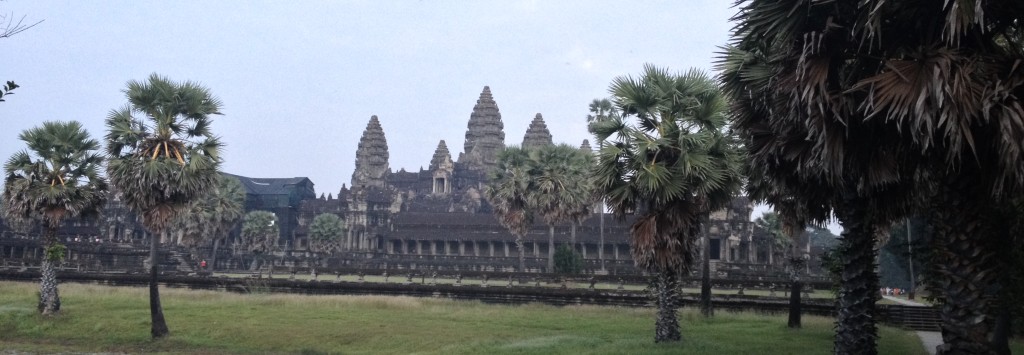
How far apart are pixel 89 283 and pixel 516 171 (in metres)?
21.5

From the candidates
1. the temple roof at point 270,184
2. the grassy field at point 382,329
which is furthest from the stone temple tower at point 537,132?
the grassy field at point 382,329

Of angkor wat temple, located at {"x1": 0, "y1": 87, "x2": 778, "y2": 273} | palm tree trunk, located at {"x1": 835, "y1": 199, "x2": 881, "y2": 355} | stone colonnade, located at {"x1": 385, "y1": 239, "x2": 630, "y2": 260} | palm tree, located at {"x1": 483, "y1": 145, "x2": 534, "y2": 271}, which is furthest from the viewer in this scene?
stone colonnade, located at {"x1": 385, "y1": 239, "x2": 630, "y2": 260}

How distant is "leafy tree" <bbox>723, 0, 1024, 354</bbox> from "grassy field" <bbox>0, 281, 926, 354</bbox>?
26.6 ft

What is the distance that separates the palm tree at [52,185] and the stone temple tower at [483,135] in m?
79.7

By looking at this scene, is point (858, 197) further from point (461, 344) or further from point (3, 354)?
point (3, 354)

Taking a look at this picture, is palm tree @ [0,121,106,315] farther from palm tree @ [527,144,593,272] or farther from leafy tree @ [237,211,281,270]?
leafy tree @ [237,211,281,270]

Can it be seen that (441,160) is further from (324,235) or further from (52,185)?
(52,185)

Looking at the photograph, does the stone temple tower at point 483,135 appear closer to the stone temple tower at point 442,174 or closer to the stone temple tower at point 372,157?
the stone temple tower at point 442,174

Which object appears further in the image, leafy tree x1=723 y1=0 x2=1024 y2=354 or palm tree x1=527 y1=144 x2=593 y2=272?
palm tree x1=527 y1=144 x2=593 y2=272

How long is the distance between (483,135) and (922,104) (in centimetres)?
10411

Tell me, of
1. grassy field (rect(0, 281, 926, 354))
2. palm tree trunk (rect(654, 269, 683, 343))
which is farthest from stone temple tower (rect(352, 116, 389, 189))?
palm tree trunk (rect(654, 269, 683, 343))

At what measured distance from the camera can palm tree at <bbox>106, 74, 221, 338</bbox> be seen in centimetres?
2164

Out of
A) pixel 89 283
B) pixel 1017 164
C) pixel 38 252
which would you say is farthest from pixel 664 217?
pixel 38 252

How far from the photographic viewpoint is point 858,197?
1191cm
